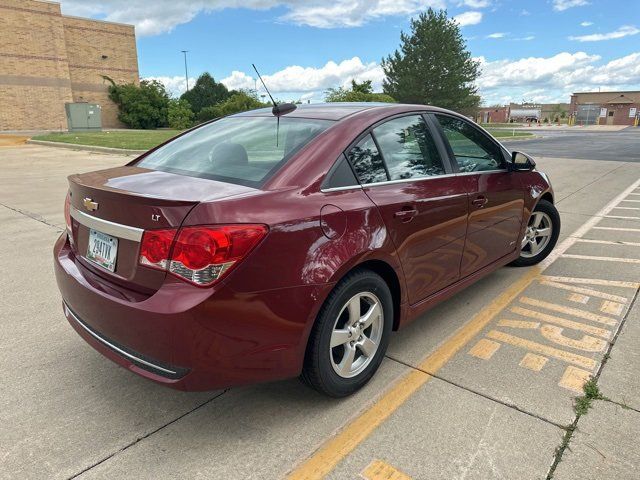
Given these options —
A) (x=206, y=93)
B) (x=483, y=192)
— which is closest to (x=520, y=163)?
(x=483, y=192)

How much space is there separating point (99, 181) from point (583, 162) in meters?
17.1

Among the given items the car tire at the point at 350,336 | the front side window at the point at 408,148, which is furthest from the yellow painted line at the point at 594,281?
the car tire at the point at 350,336

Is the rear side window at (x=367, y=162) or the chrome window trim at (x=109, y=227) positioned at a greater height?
the rear side window at (x=367, y=162)

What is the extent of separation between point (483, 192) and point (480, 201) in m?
0.09

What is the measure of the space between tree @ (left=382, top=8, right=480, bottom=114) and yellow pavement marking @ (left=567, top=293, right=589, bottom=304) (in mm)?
42182

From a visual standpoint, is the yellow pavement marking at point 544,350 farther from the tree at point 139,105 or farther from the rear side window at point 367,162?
the tree at point 139,105

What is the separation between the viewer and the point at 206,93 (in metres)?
59.1

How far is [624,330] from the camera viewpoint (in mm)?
3568

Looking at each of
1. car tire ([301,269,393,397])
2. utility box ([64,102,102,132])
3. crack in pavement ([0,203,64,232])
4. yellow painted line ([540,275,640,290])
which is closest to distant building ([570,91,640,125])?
utility box ([64,102,102,132])

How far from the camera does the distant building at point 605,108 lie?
277 feet

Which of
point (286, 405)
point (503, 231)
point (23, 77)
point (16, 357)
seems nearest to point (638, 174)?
point (503, 231)

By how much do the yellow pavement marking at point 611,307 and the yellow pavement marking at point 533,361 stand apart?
114 cm

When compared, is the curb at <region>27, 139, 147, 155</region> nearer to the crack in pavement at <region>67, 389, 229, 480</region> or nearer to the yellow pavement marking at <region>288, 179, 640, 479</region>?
the yellow pavement marking at <region>288, 179, 640, 479</region>

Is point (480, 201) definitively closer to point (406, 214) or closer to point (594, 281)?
point (406, 214)
